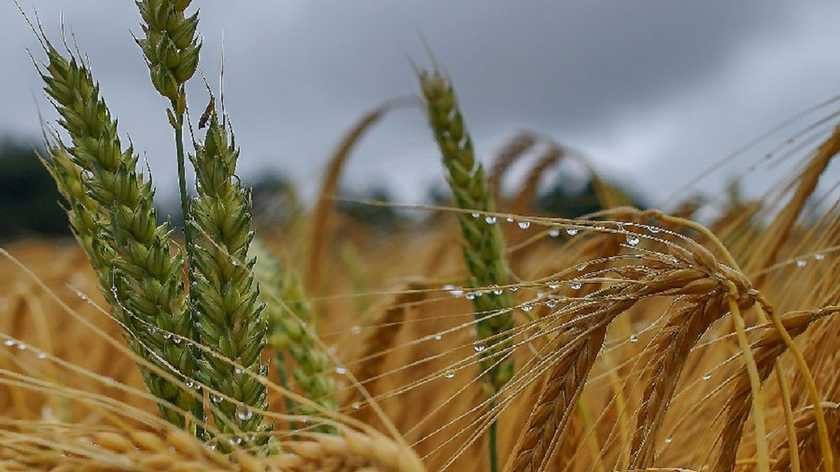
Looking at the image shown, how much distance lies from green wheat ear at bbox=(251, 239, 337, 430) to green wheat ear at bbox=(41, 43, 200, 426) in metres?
0.28

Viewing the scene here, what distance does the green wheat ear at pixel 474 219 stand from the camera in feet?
3.12

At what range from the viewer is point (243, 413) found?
22.7 inches

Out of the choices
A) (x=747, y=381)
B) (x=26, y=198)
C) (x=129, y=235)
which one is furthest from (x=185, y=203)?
(x=26, y=198)

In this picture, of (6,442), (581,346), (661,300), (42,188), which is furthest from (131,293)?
(42,188)

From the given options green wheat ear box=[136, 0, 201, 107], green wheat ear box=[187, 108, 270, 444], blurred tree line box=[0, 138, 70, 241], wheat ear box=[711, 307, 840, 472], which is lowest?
wheat ear box=[711, 307, 840, 472]

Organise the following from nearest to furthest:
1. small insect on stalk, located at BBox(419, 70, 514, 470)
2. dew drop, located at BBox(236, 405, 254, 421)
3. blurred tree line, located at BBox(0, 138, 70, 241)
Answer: dew drop, located at BBox(236, 405, 254, 421)
small insect on stalk, located at BBox(419, 70, 514, 470)
blurred tree line, located at BBox(0, 138, 70, 241)

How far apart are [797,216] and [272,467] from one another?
893mm

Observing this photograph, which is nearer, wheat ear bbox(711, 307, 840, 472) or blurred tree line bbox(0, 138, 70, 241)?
wheat ear bbox(711, 307, 840, 472)

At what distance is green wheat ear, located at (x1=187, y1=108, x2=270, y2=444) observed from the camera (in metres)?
0.58

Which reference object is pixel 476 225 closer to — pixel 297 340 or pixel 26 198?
pixel 297 340

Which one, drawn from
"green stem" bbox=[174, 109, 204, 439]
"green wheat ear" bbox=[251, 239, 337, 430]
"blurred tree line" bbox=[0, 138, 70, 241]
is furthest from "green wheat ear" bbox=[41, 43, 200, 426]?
"blurred tree line" bbox=[0, 138, 70, 241]

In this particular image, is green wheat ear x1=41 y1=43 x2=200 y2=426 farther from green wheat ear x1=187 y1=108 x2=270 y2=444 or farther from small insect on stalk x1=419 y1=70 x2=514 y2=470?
small insect on stalk x1=419 y1=70 x2=514 y2=470

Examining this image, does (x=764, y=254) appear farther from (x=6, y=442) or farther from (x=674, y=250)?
(x=6, y=442)

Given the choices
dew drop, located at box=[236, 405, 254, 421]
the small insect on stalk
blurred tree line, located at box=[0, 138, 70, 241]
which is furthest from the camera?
blurred tree line, located at box=[0, 138, 70, 241]
